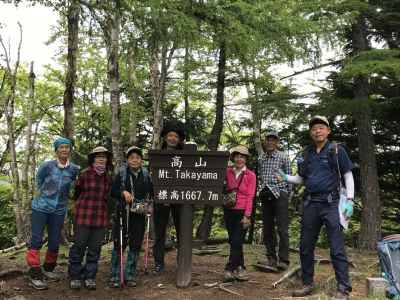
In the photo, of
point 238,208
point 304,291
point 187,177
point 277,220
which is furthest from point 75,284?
point 277,220

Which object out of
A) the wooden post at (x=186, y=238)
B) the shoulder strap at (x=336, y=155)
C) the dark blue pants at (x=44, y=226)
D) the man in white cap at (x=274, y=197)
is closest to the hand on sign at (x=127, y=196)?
the wooden post at (x=186, y=238)

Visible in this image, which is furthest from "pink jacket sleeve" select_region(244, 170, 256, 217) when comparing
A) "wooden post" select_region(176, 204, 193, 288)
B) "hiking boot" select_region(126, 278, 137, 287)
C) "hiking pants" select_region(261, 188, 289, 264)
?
"hiking boot" select_region(126, 278, 137, 287)

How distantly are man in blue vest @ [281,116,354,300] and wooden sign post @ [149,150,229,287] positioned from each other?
1156mm

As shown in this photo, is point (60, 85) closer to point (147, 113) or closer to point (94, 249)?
point (147, 113)

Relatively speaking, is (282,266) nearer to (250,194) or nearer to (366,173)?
(250,194)

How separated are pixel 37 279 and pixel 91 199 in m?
1.33

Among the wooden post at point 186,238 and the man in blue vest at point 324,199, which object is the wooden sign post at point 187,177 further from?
the man in blue vest at point 324,199

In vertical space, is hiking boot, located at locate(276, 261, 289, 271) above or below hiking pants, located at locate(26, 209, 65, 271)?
A: below

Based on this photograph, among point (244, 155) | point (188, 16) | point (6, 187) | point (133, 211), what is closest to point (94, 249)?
point (133, 211)

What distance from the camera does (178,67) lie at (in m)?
14.4

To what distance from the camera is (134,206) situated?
5.79 metres

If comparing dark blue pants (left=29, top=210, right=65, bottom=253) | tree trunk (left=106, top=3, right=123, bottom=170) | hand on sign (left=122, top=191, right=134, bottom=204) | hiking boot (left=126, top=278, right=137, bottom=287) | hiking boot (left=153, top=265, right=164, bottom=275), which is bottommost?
hiking boot (left=126, top=278, right=137, bottom=287)

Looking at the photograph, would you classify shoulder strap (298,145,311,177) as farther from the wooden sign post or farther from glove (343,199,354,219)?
the wooden sign post

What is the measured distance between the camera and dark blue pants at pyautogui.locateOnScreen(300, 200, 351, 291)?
5.14 m
